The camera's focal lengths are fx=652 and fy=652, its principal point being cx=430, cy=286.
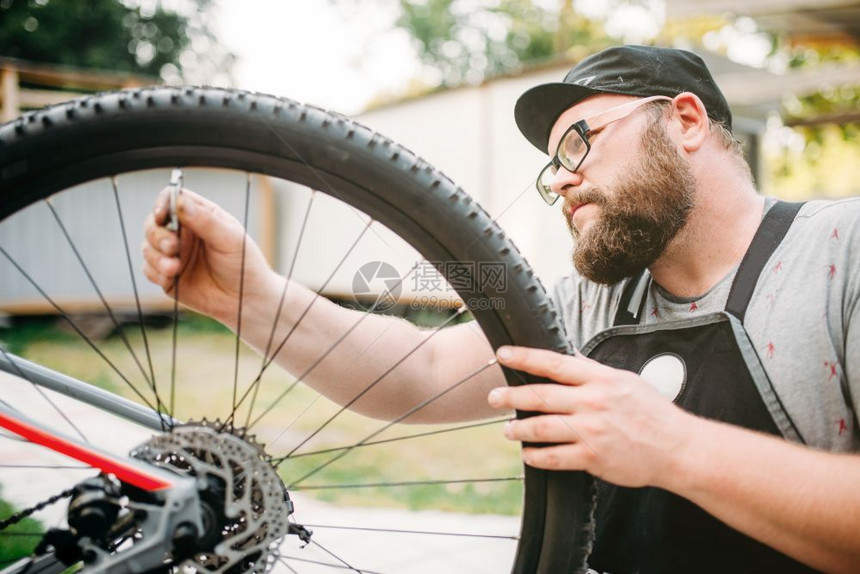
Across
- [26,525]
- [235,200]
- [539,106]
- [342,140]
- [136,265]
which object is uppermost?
[235,200]

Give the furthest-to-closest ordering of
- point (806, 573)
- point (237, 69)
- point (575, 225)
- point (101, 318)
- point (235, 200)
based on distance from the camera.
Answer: point (237, 69), point (235, 200), point (101, 318), point (575, 225), point (806, 573)

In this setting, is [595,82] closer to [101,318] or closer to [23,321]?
[101,318]

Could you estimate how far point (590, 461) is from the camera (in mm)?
982

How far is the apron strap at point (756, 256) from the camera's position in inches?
49.4

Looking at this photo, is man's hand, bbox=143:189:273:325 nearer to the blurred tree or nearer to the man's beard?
the man's beard

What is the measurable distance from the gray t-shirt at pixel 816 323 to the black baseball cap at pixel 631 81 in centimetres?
40

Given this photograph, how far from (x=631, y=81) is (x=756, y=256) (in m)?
0.47

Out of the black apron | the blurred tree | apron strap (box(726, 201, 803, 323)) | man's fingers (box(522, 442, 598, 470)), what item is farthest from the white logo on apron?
the blurred tree

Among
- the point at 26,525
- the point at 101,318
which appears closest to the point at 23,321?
the point at 101,318

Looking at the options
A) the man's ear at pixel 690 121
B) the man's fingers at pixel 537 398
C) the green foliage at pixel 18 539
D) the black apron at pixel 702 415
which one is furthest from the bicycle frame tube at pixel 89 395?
the man's ear at pixel 690 121

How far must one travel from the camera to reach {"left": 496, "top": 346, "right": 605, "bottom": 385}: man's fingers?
38.8 inches

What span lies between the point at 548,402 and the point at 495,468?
2.71m

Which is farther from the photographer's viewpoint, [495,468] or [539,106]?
[495,468]

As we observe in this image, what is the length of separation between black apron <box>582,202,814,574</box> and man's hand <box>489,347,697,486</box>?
0.26m
